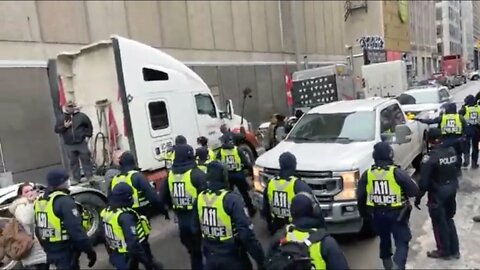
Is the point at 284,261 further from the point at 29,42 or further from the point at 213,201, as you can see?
the point at 29,42

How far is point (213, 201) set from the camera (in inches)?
151

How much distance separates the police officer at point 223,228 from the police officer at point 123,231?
0.76 metres

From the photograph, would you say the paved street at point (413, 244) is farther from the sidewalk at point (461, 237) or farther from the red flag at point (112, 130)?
the red flag at point (112, 130)

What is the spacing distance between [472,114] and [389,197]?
21.4 feet

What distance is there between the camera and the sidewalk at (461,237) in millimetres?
5219

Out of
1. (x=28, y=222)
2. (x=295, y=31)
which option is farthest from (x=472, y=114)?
(x=295, y=31)

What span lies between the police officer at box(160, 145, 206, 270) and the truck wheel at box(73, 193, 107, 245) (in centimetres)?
242

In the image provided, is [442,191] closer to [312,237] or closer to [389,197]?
[389,197]

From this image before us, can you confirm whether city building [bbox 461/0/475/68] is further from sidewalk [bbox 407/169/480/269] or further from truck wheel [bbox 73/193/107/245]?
truck wheel [bbox 73/193/107/245]

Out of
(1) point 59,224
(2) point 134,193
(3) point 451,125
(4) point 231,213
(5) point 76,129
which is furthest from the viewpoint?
(5) point 76,129

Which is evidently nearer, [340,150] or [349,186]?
[349,186]

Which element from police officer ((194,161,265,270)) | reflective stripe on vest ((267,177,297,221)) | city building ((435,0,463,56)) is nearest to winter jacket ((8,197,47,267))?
police officer ((194,161,265,270))

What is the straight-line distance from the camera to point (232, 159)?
7.55 metres

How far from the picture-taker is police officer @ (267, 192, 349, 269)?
288 cm
